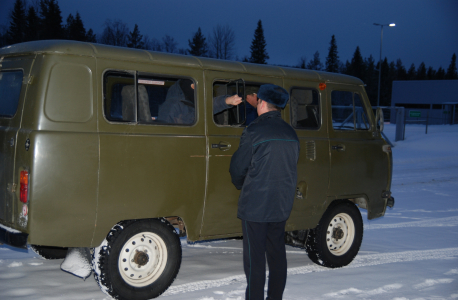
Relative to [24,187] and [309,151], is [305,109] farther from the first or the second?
[24,187]

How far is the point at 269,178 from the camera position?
3984 mm

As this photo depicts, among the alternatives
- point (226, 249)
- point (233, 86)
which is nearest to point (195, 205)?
point (233, 86)

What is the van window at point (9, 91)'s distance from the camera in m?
4.32

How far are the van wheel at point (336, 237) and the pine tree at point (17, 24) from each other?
192ft

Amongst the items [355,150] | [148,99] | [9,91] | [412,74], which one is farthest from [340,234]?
[412,74]

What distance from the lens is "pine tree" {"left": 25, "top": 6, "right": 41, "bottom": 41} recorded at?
58869 millimetres

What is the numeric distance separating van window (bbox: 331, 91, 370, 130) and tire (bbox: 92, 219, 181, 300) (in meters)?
2.73

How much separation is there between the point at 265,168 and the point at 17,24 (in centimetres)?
6655

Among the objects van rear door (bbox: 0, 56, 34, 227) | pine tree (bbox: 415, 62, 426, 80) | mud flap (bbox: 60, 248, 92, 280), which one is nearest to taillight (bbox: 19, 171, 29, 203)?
van rear door (bbox: 0, 56, 34, 227)

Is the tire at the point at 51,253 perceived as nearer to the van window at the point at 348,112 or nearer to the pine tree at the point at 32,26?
the van window at the point at 348,112

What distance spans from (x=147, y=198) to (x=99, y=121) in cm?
85

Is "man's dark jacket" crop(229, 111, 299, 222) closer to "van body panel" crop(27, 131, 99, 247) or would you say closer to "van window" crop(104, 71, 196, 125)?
"van window" crop(104, 71, 196, 125)

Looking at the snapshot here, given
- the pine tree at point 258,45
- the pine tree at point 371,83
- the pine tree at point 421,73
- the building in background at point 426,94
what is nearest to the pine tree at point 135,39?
the pine tree at point 258,45

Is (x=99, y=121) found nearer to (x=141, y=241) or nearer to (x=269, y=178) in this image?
(x=141, y=241)
